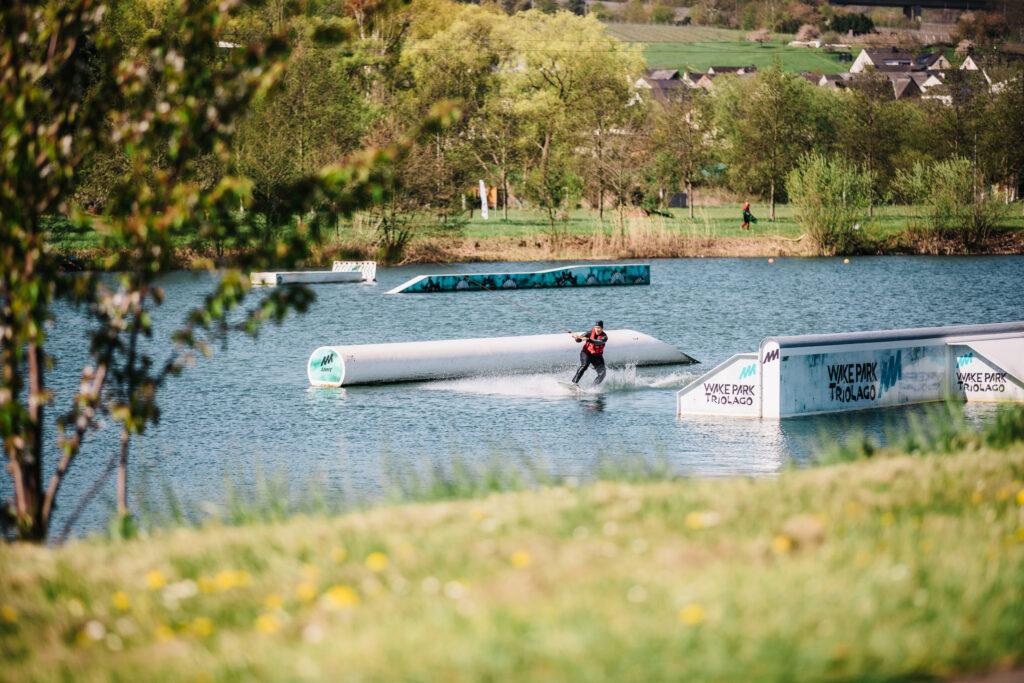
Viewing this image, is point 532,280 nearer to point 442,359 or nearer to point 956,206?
point 956,206

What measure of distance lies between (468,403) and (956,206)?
63137mm

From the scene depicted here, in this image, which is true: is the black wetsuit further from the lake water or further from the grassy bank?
the grassy bank

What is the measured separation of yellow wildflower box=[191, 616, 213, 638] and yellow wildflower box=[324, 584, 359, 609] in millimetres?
585

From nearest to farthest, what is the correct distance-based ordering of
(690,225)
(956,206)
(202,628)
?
(202,628)
(956,206)
(690,225)

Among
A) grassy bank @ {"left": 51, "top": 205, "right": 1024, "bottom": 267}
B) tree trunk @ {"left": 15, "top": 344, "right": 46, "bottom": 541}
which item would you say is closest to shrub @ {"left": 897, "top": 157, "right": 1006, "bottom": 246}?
grassy bank @ {"left": 51, "top": 205, "right": 1024, "bottom": 267}

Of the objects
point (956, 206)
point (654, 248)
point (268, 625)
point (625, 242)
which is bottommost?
point (654, 248)

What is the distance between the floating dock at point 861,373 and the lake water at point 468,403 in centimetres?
63

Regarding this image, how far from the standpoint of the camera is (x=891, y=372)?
28.7 m

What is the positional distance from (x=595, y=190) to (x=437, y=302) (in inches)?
1398

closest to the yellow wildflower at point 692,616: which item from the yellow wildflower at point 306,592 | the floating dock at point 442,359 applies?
the yellow wildflower at point 306,592

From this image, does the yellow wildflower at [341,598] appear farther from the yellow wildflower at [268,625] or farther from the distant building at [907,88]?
the distant building at [907,88]

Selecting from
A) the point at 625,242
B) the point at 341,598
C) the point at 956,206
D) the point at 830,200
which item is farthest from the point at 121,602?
the point at 956,206

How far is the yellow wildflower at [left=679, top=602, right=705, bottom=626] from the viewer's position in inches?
269

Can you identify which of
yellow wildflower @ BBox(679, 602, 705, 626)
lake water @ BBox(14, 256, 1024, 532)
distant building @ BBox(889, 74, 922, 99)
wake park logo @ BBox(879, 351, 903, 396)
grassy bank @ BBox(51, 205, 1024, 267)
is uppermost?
distant building @ BBox(889, 74, 922, 99)
